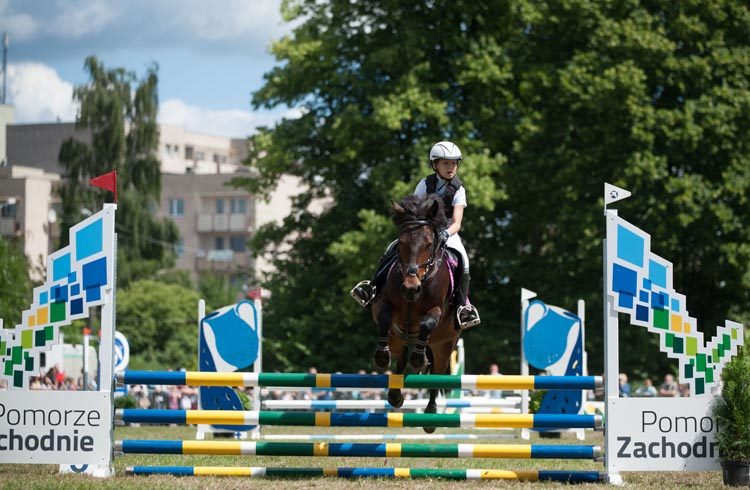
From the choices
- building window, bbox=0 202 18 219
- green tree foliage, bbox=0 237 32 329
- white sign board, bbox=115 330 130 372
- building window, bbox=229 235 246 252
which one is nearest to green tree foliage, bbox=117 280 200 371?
green tree foliage, bbox=0 237 32 329

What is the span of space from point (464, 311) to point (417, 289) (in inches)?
36.3

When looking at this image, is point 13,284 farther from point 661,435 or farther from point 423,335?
point 661,435

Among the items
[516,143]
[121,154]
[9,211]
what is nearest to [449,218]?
[516,143]

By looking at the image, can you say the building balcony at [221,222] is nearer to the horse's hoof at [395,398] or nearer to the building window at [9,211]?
the building window at [9,211]

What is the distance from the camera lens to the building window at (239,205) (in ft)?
218

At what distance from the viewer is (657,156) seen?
25.2 m

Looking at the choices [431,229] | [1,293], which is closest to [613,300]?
[431,229]

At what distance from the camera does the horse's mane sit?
872 centimetres

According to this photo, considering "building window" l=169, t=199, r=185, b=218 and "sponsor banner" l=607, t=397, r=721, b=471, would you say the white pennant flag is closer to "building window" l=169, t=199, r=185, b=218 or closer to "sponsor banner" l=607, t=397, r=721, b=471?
"sponsor banner" l=607, t=397, r=721, b=471

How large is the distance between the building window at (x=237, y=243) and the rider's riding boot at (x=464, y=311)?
58.5m

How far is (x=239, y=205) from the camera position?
66812 millimetres

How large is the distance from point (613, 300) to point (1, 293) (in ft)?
112

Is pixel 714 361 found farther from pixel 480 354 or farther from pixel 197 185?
pixel 197 185

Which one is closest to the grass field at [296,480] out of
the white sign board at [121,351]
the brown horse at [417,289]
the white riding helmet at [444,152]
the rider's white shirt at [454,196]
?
the brown horse at [417,289]
